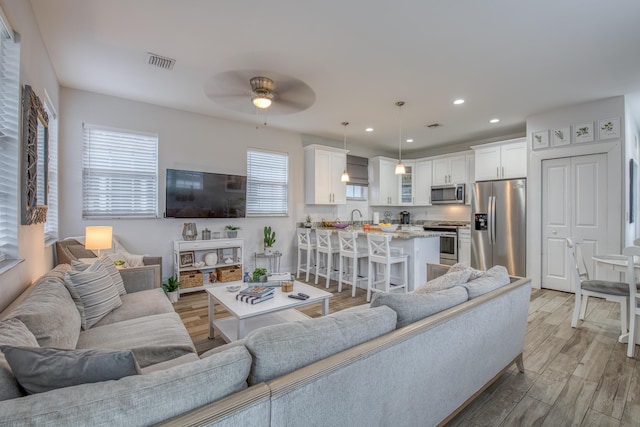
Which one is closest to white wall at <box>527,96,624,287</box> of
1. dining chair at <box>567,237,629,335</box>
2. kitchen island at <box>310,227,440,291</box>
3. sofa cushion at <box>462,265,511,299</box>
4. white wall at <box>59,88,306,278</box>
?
dining chair at <box>567,237,629,335</box>

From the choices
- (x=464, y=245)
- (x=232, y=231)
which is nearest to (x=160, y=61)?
(x=232, y=231)

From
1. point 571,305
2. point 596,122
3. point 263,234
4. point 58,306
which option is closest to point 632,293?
point 571,305

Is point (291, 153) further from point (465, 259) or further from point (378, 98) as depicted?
point (465, 259)

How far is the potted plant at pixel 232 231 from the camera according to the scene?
485 centimetres

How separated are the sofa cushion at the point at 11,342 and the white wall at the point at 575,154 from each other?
5585mm

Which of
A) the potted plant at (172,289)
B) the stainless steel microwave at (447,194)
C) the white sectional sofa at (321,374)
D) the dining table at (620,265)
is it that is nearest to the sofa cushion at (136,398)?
the white sectional sofa at (321,374)

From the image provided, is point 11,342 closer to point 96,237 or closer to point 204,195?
point 96,237

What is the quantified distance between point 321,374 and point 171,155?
14.1ft

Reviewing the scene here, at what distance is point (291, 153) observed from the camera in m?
5.68

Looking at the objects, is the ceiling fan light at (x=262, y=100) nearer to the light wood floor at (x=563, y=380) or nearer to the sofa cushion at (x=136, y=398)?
the light wood floor at (x=563, y=380)

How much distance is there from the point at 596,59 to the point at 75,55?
5.12m

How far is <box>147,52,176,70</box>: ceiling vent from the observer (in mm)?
2896

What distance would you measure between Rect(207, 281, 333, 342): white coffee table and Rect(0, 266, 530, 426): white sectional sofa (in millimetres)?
525

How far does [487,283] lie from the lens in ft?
6.33
